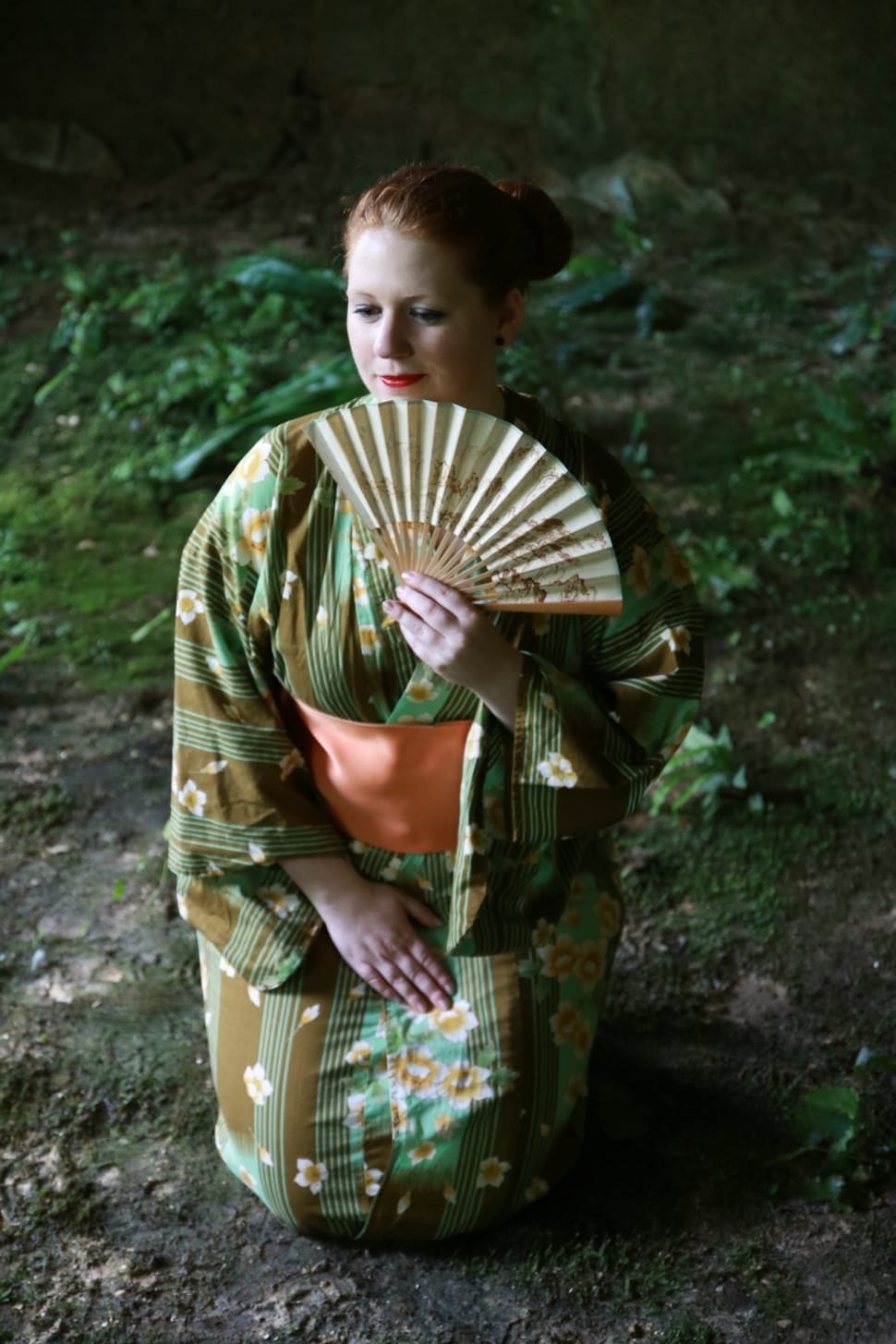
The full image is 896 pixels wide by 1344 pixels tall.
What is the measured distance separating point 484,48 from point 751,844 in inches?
197

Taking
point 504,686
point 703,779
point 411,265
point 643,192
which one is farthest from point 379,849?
point 643,192

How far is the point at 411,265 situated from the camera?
1766 millimetres

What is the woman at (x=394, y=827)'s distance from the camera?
6.31 ft

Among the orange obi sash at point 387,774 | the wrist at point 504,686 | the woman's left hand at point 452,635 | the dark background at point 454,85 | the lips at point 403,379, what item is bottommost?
the orange obi sash at point 387,774

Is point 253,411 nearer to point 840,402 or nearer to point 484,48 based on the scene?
point 840,402

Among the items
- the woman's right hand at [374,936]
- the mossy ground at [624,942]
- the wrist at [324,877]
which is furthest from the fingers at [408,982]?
the mossy ground at [624,942]

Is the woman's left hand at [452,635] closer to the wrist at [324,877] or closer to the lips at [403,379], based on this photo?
the lips at [403,379]

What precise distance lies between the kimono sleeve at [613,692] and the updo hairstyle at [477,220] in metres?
0.32

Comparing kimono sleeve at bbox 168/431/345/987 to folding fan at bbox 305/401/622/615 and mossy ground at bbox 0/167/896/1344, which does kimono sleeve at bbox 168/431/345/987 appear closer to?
folding fan at bbox 305/401/622/615

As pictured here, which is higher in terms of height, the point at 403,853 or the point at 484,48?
the point at 484,48

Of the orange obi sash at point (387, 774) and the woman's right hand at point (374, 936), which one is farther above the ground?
the orange obi sash at point (387, 774)

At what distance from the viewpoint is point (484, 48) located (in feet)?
21.8

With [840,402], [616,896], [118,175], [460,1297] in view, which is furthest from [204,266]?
[460,1297]

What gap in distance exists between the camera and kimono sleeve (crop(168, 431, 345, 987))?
1972 mm
